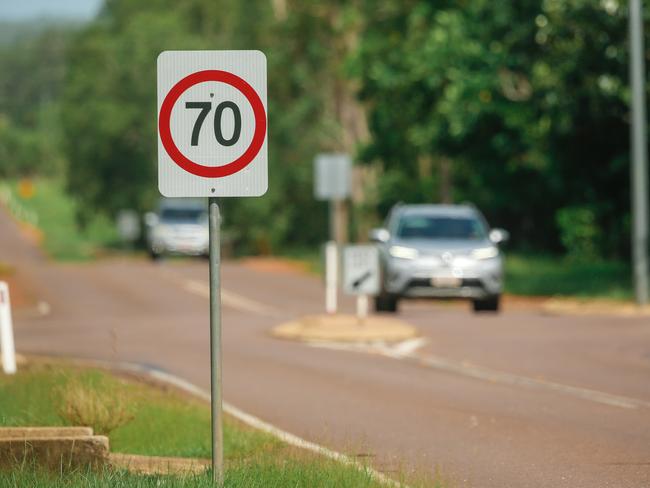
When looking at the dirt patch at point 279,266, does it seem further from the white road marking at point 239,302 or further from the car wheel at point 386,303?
the car wheel at point 386,303

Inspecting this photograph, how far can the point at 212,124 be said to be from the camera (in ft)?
27.1

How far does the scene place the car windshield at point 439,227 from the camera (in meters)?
27.1

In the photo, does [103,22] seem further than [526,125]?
Yes

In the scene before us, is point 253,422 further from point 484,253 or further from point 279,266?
point 279,266

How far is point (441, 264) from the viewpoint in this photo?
2619 centimetres

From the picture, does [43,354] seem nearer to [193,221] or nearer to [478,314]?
[478,314]

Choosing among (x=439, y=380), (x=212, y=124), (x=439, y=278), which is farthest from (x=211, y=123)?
(x=439, y=278)

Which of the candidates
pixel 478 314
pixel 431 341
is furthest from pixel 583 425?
pixel 478 314

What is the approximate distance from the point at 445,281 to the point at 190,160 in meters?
18.0

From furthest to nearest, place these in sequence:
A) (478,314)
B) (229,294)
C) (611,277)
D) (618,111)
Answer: (611,277) → (229,294) → (618,111) → (478,314)

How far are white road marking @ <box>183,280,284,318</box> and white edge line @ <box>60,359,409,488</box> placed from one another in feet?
31.4

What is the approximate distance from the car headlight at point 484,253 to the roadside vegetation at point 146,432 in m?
12.1

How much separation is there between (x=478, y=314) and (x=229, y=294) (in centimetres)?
907


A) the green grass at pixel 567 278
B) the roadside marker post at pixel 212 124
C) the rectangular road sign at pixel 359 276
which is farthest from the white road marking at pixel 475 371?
the green grass at pixel 567 278
